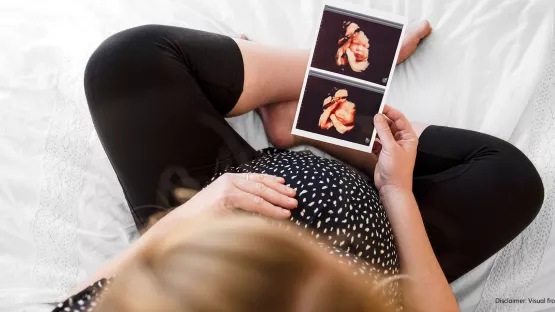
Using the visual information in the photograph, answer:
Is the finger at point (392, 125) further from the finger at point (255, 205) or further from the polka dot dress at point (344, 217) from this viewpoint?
the finger at point (255, 205)

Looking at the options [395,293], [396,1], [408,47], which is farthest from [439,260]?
[396,1]

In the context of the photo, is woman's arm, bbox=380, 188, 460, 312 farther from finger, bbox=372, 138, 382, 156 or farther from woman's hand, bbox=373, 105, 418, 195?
finger, bbox=372, 138, 382, 156

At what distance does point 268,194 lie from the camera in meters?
0.72

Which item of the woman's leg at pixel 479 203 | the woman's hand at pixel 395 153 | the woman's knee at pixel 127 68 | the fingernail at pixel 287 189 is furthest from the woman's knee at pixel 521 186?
the woman's knee at pixel 127 68

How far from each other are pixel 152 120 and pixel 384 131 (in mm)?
402

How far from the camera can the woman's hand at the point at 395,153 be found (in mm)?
876

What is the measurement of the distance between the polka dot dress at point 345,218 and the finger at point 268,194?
0.05 feet

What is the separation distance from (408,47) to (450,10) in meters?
0.13

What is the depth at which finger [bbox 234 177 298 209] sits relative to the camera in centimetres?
71

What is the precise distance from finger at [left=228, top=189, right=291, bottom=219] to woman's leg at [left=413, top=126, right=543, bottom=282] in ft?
1.08

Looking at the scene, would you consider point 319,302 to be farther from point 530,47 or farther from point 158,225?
point 530,47

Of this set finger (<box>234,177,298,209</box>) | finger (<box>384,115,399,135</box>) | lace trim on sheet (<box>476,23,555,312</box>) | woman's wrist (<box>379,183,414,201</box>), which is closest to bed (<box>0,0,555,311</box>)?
lace trim on sheet (<box>476,23,555,312</box>)

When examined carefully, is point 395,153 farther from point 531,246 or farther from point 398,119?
point 531,246

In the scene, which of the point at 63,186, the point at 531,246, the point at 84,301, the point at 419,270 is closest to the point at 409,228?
the point at 419,270
